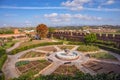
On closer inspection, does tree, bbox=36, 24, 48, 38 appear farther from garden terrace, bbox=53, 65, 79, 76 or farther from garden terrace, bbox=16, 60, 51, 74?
garden terrace, bbox=53, 65, 79, 76

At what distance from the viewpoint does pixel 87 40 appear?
102 ft

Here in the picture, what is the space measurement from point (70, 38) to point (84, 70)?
22.5 m

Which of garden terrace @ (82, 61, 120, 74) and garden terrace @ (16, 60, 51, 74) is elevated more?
garden terrace @ (16, 60, 51, 74)

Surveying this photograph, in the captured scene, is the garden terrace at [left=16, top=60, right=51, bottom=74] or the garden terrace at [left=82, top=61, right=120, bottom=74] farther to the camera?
the garden terrace at [left=16, top=60, right=51, bottom=74]

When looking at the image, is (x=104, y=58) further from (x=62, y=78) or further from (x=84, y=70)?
(x=62, y=78)

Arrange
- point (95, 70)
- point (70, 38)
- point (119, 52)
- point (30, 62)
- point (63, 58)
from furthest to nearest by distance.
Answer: point (70, 38) → point (119, 52) → point (63, 58) → point (30, 62) → point (95, 70)

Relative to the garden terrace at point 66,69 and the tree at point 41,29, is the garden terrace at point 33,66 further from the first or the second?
the tree at point 41,29

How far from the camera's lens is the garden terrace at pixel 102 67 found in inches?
650

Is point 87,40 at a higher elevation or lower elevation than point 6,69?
higher

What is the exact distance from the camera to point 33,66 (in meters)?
18.1

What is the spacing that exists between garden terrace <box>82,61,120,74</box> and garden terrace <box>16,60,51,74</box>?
18.7 feet

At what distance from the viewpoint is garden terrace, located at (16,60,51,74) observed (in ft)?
54.9

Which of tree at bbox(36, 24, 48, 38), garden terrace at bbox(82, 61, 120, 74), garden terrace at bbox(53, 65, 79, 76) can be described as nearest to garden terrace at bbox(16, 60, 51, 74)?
garden terrace at bbox(53, 65, 79, 76)

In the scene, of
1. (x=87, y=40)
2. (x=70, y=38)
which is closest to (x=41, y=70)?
(x=87, y=40)
